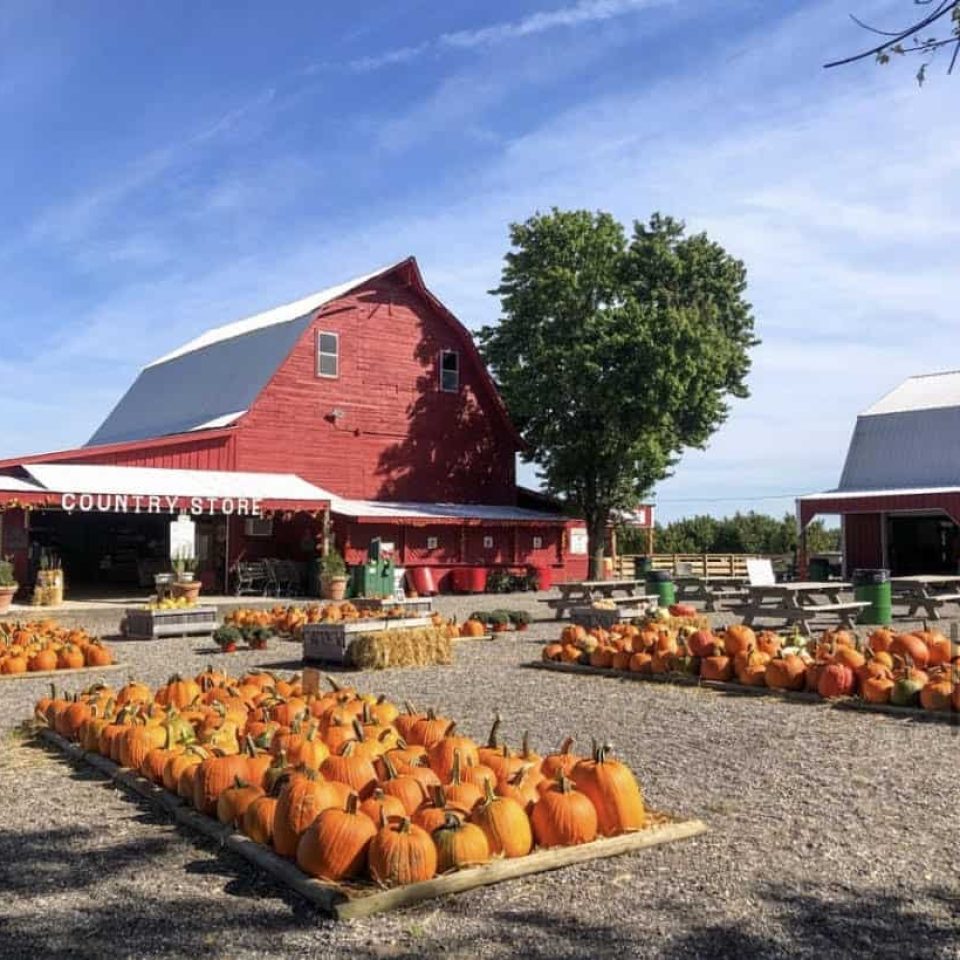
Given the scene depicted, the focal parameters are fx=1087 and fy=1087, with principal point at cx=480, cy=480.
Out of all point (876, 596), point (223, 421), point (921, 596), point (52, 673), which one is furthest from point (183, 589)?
point (921, 596)

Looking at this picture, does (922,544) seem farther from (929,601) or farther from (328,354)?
(328,354)

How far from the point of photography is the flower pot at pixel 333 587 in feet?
79.3

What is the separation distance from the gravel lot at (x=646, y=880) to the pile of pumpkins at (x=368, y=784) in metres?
0.21

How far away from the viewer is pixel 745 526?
141ft

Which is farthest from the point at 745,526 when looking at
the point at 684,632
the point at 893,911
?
the point at 893,911

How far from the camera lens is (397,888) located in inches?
173

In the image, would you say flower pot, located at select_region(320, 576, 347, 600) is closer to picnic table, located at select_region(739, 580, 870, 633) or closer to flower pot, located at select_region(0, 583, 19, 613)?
flower pot, located at select_region(0, 583, 19, 613)

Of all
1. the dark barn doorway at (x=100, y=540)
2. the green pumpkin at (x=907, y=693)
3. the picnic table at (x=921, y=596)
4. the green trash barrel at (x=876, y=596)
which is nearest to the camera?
the green pumpkin at (x=907, y=693)

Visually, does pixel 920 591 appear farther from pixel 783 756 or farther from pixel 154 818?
pixel 154 818

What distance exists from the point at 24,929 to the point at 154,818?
1711 mm

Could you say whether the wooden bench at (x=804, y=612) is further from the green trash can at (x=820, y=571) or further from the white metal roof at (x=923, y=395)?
the white metal roof at (x=923, y=395)

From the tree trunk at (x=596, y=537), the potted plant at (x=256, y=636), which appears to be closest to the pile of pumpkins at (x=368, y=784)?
the potted plant at (x=256, y=636)

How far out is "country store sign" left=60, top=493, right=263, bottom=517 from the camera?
2114 cm

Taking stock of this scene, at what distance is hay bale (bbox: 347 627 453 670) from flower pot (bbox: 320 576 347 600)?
11.6 m
